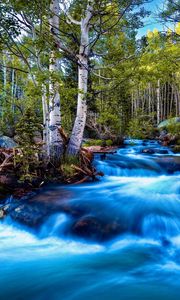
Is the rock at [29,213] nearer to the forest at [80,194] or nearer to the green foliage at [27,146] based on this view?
the forest at [80,194]

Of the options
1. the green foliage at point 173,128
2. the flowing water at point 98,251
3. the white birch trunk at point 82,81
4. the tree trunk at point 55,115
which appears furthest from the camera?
the green foliage at point 173,128

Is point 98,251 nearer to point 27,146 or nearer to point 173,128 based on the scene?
point 27,146

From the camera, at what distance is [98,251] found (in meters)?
4.56

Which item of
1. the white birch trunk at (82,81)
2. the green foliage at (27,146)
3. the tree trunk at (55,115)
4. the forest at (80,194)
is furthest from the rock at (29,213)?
the white birch trunk at (82,81)

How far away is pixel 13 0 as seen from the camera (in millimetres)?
6672

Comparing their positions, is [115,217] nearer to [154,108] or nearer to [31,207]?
[31,207]

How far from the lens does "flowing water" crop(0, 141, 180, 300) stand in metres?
3.58

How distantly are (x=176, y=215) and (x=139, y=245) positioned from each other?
1235mm

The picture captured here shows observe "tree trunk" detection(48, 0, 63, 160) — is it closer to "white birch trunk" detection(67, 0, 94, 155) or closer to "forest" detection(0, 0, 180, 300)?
"forest" detection(0, 0, 180, 300)

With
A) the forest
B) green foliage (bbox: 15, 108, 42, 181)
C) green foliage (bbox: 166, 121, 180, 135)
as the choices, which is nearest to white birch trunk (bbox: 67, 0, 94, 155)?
the forest

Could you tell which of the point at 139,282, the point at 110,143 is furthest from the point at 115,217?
the point at 110,143

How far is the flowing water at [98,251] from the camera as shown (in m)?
3.58

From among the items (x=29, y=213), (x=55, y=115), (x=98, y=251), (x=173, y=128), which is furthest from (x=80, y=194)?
(x=173, y=128)

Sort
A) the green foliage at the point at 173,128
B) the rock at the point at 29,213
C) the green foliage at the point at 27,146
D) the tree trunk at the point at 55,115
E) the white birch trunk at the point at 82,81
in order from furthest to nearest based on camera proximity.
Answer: the green foliage at the point at 173,128
the white birch trunk at the point at 82,81
the tree trunk at the point at 55,115
the green foliage at the point at 27,146
the rock at the point at 29,213
